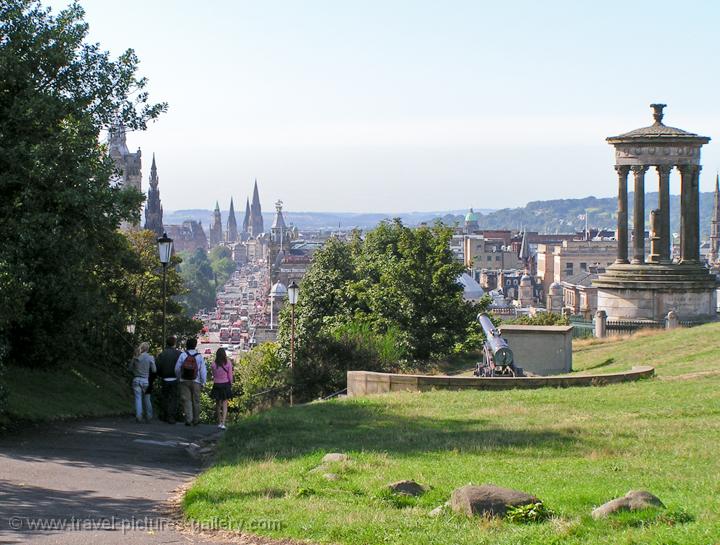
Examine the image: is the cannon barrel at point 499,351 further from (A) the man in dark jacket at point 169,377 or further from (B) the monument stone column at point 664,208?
(B) the monument stone column at point 664,208

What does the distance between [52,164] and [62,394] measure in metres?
5.20

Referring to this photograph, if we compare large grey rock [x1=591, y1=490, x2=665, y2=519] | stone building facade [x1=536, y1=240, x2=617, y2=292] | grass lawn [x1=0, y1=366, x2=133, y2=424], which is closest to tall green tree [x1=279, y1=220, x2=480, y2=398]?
grass lawn [x1=0, y1=366, x2=133, y2=424]

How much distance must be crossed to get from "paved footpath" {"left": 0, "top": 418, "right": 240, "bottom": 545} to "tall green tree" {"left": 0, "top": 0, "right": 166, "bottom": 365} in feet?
7.06

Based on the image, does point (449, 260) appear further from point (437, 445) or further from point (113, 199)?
point (437, 445)

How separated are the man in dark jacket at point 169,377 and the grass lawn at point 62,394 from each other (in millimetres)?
1355

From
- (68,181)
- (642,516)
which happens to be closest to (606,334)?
(68,181)

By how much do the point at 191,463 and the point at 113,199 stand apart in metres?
4.76

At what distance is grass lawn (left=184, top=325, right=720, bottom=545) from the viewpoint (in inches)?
332

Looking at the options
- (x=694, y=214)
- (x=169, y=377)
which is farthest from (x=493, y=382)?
(x=694, y=214)

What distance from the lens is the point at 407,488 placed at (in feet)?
32.5

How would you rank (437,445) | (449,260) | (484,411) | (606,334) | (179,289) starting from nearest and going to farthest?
(437,445), (484,411), (606,334), (449,260), (179,289)

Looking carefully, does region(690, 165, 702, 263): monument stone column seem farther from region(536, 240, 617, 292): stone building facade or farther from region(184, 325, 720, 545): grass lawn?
region(536, 240, 617, 292): stone building facade

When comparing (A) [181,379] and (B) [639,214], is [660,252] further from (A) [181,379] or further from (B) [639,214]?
(A) [181,379]

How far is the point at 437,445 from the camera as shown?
513 inches
